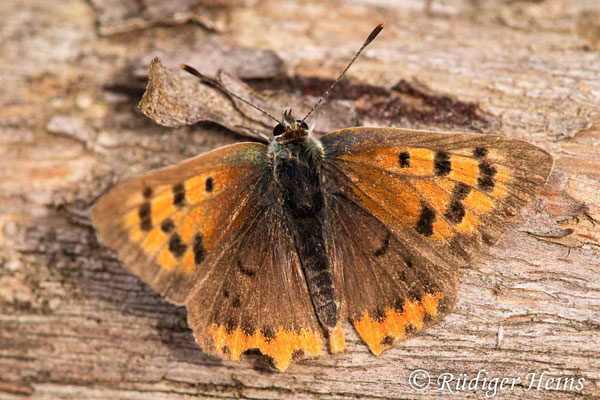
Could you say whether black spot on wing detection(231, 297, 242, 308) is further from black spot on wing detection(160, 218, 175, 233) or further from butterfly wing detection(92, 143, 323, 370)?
black spot on wing detection(160, 218, 175, 233)

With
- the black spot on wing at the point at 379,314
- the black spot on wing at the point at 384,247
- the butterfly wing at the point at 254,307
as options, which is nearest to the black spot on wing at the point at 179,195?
the butterfly wing at the point at 254,307

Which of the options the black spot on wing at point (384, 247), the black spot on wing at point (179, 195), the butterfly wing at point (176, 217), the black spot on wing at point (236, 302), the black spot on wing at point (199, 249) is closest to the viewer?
the butterfly wing at point (176, 217)

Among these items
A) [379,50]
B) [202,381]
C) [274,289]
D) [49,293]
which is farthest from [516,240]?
[49,293]

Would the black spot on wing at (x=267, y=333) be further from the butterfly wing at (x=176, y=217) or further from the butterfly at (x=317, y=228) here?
the butterfly wing at (x=176, y=217)

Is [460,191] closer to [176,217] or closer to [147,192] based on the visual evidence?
[176,217]

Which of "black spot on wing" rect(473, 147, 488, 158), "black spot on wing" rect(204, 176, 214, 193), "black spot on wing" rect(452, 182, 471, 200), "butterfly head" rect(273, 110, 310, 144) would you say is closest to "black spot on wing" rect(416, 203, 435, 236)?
"black spot on wing" rect(452, 182, 471, 200)

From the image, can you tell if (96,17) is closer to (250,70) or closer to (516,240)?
(250,70)
